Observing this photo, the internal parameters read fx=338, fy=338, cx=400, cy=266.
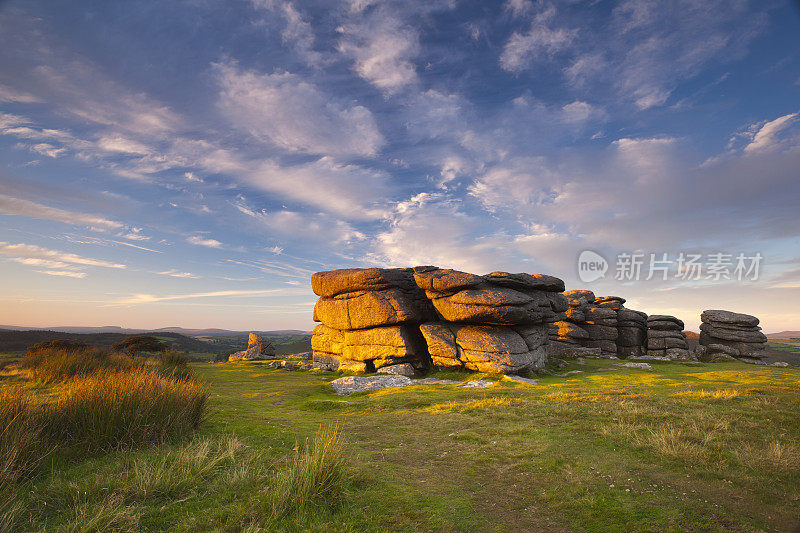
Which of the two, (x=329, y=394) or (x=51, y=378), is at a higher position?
(x=51, y=378)

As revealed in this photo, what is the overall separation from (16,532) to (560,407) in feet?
53.1

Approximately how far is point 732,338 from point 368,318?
192ft

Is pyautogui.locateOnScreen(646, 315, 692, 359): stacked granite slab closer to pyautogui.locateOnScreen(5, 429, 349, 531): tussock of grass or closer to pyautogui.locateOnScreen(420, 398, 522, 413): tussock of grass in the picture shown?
pyautogui.locateOnScreen(420, 398, 522, 413): tussock of grass

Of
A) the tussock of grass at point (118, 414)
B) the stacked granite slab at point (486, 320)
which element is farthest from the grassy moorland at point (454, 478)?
the stacked granite slab at point (486, 320)

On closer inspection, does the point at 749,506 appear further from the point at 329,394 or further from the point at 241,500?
the point at 329,394

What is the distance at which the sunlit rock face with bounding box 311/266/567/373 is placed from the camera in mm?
32062

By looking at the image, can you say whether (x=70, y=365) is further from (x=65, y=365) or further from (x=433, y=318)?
(x=433, y=318)

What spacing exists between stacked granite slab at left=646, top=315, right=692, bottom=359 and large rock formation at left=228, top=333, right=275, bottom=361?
6308 cm


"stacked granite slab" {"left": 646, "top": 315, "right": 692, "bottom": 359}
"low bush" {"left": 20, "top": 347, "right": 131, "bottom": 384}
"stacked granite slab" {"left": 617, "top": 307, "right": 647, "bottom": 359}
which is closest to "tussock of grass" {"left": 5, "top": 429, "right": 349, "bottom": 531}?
"low bush" {"left": 20, "top": 347, "right": 131, "bottom": 384}

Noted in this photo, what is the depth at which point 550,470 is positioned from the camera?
28.5 ft

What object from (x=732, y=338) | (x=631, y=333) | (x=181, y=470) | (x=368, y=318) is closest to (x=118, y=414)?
(x=181, y=470)

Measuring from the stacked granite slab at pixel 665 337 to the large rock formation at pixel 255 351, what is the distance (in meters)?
63.1

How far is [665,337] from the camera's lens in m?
54.3

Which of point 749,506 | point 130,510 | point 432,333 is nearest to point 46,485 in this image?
point 130,510
